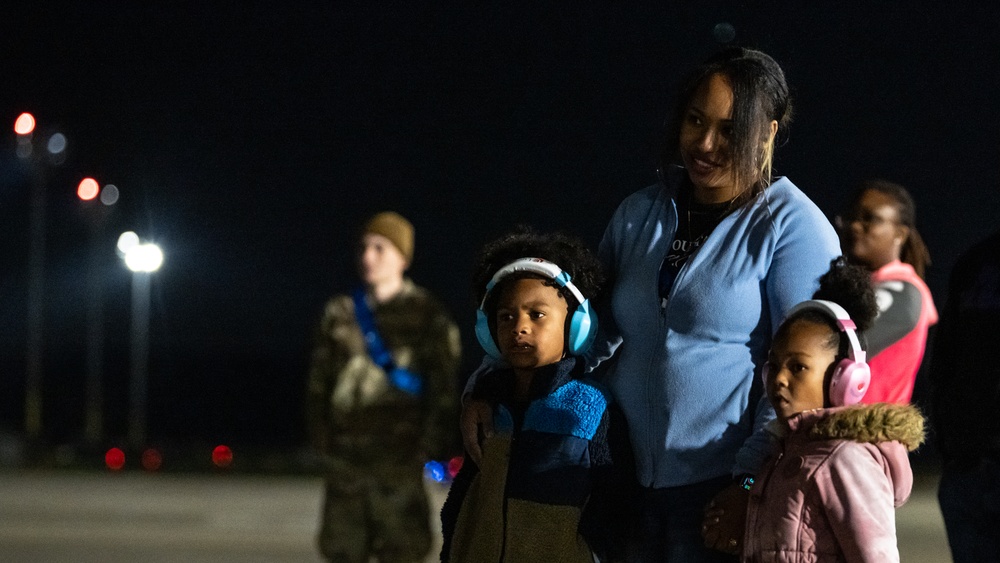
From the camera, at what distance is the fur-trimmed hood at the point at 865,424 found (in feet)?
10.3

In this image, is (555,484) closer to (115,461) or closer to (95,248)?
(115,461)

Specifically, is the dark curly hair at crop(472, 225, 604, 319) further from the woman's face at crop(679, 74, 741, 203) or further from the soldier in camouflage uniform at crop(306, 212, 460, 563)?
the soldier in camouflage uniform at crop(306, 212, 460, 563)

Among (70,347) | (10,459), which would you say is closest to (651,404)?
(10,459)

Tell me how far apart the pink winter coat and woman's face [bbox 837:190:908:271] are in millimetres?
2482

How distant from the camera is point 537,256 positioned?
3.74m

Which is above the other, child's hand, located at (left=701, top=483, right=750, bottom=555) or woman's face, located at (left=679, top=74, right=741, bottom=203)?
woman's face, located at (left=679, top=74, right=741, bottom=203)

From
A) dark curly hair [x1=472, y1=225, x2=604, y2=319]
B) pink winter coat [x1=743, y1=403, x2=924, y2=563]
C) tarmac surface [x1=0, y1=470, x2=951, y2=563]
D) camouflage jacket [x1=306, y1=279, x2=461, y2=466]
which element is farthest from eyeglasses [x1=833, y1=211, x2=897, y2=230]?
tarmac surface [x1=0, y1=470, x2=951, y2=563]

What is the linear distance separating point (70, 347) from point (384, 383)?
89176mm

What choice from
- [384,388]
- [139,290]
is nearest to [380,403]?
[384,388]

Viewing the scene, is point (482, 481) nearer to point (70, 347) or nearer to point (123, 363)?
point (123, 363)

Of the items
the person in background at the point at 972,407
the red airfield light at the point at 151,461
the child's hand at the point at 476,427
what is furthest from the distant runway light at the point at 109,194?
the child's hand at the point at 476,427

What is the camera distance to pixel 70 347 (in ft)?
302

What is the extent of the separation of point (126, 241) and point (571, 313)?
2455cm

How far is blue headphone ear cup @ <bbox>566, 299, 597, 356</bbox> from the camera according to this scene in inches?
141
